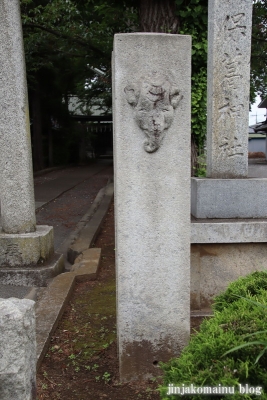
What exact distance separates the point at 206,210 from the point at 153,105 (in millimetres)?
1599

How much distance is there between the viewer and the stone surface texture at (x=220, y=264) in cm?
359

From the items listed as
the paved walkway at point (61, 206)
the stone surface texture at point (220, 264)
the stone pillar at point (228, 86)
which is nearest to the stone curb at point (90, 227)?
the paved walkway at point (61, 206)

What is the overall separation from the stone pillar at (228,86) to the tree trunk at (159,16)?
8.57 feet

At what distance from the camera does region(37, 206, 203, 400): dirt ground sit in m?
2.52

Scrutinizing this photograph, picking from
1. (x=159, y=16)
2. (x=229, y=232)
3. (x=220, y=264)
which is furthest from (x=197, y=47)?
(x=220, y=264)

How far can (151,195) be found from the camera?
2.45 m

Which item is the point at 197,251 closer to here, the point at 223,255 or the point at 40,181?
the point at 223,255

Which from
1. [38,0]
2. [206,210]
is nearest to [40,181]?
[38,0]

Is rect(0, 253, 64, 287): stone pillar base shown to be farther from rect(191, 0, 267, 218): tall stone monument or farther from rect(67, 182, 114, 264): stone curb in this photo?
rect(191, 0, 267, 218): tall stone monument

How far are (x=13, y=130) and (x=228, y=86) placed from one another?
93.3 inches

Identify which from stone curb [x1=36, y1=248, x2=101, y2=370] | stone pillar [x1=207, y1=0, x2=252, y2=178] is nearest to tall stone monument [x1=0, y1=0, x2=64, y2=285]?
stone curb [x1=36, y1=248, x2=101, y2=370]

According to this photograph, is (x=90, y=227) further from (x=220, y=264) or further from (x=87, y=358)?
(x=87, y=358)

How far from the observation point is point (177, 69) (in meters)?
2.36

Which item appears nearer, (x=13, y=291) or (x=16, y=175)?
(x=13, y=291)
